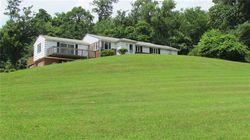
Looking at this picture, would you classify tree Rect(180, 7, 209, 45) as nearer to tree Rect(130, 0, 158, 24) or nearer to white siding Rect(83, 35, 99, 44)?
tree Rect(130, 0, 158, 24)

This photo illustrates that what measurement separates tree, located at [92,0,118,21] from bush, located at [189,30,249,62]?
57997 millimetres

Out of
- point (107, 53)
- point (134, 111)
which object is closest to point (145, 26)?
point (107, 53)

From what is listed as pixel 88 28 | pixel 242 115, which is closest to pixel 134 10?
pixel 88 28

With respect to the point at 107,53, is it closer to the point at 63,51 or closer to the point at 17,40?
the point at 63,51

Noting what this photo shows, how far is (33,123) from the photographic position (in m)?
13.0

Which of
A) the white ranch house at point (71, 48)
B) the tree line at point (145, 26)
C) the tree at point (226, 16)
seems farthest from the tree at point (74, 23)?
the tree at point (226, 16)

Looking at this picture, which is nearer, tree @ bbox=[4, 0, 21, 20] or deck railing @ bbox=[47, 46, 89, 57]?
deck railing @ bbox=[47, 46, 89, 57]

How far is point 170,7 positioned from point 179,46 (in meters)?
14.8

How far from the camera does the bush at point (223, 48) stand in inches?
2076

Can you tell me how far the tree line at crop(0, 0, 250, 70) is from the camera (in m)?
71.6

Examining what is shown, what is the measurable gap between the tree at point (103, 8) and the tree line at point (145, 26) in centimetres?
1036

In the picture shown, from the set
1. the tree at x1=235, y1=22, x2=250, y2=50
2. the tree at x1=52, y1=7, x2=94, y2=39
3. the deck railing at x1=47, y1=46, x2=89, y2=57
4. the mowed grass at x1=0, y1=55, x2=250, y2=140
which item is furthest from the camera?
the tree at x1=52, y1=7, x2=94, y2=39

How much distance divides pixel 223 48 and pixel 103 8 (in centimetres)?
6436

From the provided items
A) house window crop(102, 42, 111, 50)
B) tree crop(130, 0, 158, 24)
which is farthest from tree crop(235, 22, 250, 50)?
tree crop(130, 0, 158, 24)
